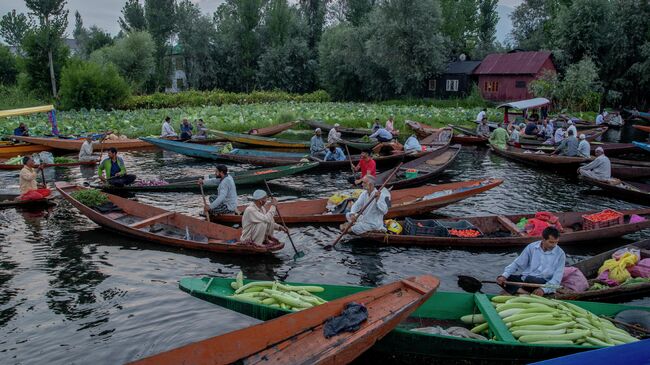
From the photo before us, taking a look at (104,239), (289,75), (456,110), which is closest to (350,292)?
(104,239)

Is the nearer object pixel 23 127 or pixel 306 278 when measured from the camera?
pixel 306 278

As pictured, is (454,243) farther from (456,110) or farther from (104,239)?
(456,110)

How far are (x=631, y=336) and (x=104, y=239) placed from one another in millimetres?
10172

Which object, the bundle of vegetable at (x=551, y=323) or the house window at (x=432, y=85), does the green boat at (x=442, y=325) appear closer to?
the bundle of vegetable at (x=551, y=323)

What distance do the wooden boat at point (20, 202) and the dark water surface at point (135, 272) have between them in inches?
7.3

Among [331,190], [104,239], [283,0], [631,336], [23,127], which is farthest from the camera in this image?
[283,0]

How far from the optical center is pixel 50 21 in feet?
122

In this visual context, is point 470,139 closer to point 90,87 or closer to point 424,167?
point 424,167

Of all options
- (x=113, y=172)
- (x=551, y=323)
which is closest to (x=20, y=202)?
(x=113, y=172)

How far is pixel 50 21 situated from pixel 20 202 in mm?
29441

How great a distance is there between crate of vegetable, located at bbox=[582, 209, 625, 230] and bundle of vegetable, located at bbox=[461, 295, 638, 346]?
15.6ft

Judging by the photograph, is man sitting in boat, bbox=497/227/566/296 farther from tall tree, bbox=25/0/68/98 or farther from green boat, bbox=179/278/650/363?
tall tree, bbox=25/0/68/98

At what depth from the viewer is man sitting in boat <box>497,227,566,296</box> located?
7.24 m

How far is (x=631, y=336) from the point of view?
596 cm
